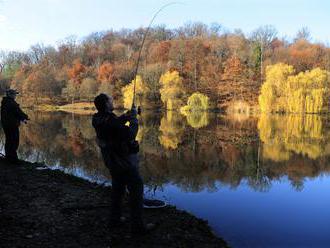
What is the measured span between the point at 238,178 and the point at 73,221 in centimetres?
646

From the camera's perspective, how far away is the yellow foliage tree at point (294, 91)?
4778 cm

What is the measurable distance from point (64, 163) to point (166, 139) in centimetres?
851

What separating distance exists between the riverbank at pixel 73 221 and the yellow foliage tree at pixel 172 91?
48450 millimetres

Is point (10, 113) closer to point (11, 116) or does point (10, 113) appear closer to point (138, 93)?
point (11, 116)

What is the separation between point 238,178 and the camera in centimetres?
1177

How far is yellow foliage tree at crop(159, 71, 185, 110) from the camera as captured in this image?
187 feet

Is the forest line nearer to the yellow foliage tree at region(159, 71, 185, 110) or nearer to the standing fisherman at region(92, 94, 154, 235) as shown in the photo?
the yellow foliage tree at region(159, 71, 185, 110)

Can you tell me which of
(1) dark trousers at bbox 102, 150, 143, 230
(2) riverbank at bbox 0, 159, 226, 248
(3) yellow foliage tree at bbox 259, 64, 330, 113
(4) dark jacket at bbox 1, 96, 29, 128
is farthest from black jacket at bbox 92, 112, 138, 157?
(3) yellow foliage tree at bbox 259, 64, 330, 113

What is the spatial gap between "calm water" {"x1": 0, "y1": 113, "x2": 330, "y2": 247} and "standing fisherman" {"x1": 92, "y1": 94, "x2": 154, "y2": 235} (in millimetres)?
1985

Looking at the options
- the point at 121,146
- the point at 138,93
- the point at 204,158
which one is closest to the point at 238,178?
the point at 204,158

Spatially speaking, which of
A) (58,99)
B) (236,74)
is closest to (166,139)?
(236,74)

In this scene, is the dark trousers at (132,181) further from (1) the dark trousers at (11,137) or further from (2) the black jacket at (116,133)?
(1) the dark trousers at (11,137)

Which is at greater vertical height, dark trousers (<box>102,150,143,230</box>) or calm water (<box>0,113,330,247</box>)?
dark trousers (<box>102,150,143,230</box>)

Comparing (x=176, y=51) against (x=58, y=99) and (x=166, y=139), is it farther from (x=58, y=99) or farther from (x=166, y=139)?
(x=166, y=139)
